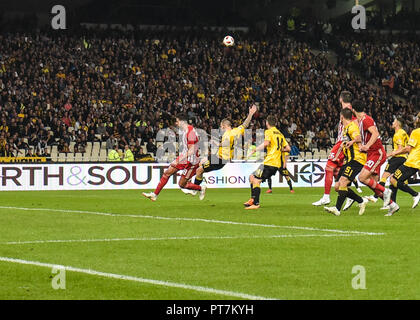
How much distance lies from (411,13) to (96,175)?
34204mm

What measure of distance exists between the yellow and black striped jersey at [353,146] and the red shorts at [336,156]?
1502 mm

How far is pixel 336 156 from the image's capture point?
64.8ft

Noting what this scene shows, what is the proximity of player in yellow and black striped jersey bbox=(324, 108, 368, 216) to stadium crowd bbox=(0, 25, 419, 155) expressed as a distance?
21771 millimetres

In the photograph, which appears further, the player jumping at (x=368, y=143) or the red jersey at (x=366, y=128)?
the red jersey at (x=366, y=128)

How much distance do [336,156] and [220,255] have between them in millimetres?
9252

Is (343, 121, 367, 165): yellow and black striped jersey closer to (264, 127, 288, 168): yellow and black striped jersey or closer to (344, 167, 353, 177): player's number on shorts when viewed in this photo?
(344, 167, 353, 177): player's number on shorts

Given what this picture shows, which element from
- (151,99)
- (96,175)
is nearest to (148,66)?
(151,99)

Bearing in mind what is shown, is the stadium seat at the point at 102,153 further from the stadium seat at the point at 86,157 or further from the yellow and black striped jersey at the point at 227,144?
the yellow and black striped jersey at the point at 227,144

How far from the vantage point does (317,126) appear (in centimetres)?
4547

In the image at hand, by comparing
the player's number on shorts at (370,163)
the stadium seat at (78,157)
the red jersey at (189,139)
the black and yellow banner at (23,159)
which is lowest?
the stadium seat at (78,157)

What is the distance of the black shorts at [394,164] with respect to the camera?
2093cm

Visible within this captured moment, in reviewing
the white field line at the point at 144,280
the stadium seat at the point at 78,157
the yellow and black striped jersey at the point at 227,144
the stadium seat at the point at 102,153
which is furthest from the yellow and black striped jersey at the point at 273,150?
the stadium seat at the point at 102,153

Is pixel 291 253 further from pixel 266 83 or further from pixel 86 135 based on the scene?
pixel 266 83

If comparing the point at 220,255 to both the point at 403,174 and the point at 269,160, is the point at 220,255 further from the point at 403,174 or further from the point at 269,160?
the point at 269,160
